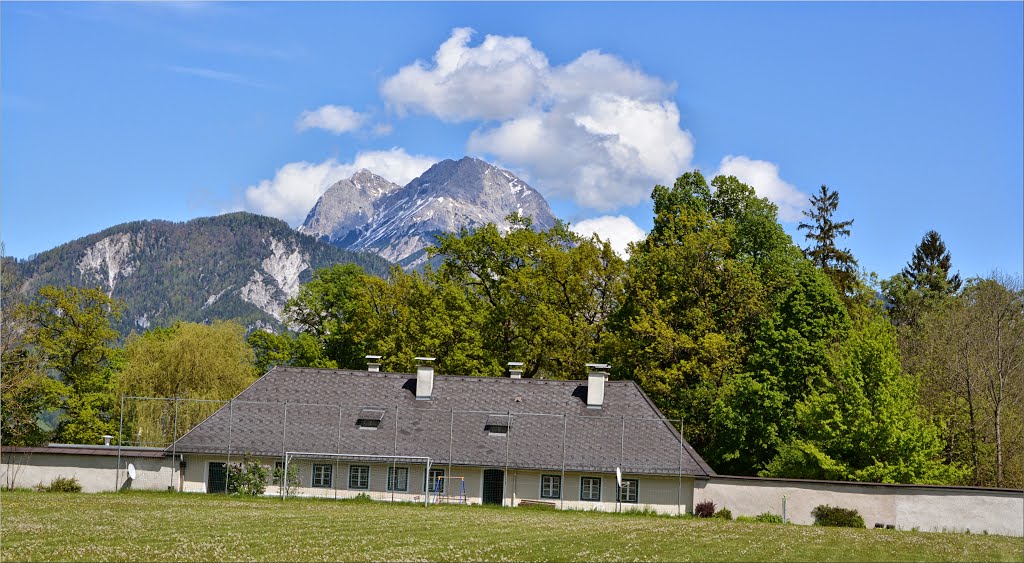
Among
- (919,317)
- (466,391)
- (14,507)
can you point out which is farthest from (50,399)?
(919,317)

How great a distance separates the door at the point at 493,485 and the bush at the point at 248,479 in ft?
31.3

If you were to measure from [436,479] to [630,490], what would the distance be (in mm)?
8513

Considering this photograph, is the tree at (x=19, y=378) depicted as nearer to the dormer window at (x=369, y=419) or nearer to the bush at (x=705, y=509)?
the dormer window at (x=369, y=419)

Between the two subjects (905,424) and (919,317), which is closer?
(905,424)

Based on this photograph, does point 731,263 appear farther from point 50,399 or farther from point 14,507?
point 50,399

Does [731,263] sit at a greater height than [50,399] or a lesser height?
greater

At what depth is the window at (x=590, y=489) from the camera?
50.1 m

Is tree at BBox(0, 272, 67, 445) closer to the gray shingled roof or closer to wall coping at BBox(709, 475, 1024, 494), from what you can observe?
the gray shingled roof

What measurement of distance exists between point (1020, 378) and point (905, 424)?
11.7 meters

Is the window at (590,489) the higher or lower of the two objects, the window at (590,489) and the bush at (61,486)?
the higher

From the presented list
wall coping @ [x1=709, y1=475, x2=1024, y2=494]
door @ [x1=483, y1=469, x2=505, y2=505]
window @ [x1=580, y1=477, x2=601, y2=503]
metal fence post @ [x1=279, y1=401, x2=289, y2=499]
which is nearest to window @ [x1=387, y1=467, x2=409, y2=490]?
door @ [x1=483, y1=469, x2=505, y2=505]

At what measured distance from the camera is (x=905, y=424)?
48.2 meters

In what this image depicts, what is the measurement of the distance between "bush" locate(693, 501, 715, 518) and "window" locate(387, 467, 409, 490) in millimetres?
12719

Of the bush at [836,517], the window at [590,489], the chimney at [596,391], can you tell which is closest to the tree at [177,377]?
the chimney at [596,391]
